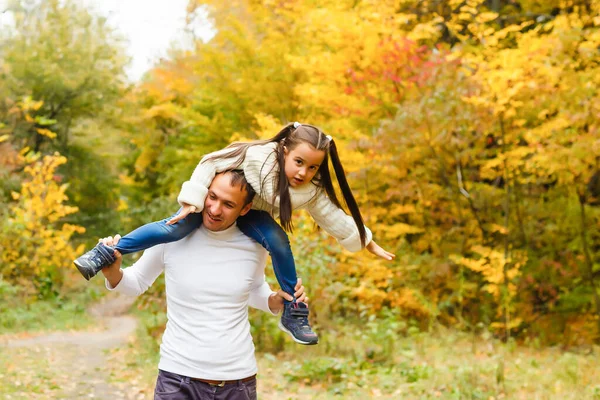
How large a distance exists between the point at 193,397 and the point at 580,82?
24.6 feet

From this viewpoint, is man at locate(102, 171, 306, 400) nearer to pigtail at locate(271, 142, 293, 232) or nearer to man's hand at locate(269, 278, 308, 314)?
pigtail at locate(271, 142, 293, 232)

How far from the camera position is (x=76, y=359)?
30.0 feet

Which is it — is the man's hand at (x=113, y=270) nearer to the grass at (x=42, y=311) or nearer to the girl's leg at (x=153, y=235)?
the girl's leg at (x=153, y=235)

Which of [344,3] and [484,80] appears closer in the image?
[484,80]

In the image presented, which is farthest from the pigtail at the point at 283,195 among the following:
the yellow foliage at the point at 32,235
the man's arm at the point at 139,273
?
the yellow foliage at the point at 32,235

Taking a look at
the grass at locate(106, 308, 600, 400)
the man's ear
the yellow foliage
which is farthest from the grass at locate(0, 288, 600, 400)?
the yellow foliage

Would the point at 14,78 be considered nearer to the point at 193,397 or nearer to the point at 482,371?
the point at 482,371

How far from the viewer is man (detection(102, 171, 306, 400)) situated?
8.25 ft

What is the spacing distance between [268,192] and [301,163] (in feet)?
0.71

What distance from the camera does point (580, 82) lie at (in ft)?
28.1

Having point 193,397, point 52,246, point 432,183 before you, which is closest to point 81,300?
point 52,246

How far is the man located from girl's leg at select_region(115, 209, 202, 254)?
0.17 ft

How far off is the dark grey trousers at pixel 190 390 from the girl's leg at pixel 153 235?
0.48 meters

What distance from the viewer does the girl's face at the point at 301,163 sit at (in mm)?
2771
